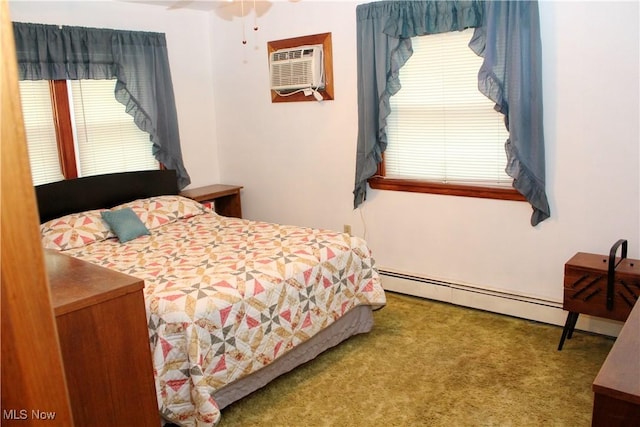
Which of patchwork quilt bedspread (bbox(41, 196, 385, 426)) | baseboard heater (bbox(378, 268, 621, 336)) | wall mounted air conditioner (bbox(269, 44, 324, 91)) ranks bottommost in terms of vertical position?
baseboard heater (bbox(378, 268, 621, 336))

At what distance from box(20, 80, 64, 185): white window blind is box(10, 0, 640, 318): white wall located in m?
0.48

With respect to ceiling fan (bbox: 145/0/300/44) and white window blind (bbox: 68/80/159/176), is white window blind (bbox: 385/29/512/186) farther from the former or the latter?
white window blind (bbox: 68/80/159/176)

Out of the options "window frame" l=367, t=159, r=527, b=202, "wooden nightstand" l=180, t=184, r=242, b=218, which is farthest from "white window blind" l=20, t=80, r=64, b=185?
"window frame" l=367, t=159, r=527, b=202

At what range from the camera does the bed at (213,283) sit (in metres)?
2.38

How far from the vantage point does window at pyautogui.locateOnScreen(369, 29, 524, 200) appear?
3486 mm

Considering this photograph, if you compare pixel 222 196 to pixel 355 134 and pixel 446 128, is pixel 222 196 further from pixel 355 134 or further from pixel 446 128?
pixel 446 128

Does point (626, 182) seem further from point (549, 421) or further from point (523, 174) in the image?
point (549, 421)

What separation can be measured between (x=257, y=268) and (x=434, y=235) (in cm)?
155

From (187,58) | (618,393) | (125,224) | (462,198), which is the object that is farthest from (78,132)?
(618,393)

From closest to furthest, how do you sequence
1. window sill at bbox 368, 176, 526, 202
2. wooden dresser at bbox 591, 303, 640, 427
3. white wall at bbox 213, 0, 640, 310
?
wooden dresser at bbox 591, 303, 640, 427 → white wall at bbox 213, 0, 640, 310 → window sill at bbox 368, 176, 526, 202

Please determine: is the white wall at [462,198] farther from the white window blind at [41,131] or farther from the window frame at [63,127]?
the white window blind at [41,131]

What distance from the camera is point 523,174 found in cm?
325

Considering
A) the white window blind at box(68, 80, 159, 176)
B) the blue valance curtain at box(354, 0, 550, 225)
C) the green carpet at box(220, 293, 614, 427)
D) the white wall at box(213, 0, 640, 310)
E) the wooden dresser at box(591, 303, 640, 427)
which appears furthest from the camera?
the white window blind at box(68, 80, 159, 176)

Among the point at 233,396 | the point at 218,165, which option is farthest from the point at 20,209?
the point at 218,165
